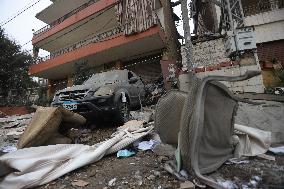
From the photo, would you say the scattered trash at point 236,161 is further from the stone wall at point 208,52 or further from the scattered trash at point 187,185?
the stone wall at point 208,52

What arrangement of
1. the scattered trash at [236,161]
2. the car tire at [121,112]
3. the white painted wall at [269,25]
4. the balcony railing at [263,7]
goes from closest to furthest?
the scattered trash at [236,161], the car tire at [121,112], the white painted wall at [269,25], the balcony railing at [263,7]

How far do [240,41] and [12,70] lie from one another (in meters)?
15.3

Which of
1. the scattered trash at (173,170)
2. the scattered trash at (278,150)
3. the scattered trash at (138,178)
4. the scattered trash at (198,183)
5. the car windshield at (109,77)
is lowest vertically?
the scattered trash at (138,178)

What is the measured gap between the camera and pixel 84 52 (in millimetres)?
16031

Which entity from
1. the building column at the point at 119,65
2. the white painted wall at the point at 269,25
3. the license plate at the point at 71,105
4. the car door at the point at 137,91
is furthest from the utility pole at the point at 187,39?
the building column at the point at 119,65

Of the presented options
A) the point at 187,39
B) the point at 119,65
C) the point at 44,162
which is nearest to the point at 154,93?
the point at 187,39

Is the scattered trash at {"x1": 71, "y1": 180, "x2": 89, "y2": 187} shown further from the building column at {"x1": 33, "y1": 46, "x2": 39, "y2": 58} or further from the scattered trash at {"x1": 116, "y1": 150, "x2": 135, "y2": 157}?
the building column at {"x1": 33, "y1": 46, "x2": 39, "y2": 58}

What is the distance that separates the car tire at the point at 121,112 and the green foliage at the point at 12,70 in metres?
13.6

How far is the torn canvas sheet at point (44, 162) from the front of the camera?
3.28 metres

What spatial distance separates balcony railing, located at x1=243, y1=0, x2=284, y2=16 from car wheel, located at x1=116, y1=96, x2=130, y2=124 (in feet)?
40.2

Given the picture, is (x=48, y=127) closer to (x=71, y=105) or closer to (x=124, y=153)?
(x=124, y=153)

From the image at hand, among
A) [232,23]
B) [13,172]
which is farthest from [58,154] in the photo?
[232,23]

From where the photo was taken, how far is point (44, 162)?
3.58 m

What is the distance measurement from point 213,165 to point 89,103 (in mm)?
3441
